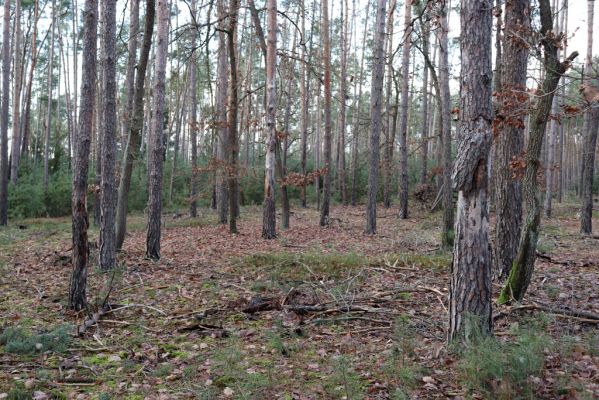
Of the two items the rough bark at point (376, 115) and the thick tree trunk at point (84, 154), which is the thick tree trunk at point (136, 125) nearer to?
the thick tree trunk at point (84, 154)

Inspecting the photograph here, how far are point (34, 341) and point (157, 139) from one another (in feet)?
19.1

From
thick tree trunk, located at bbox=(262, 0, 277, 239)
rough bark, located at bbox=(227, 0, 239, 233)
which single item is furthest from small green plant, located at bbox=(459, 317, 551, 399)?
rough bark, located at bbox=(227, 0, 239, 233)

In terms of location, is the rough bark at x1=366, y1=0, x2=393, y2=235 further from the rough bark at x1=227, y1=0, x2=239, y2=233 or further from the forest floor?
the forest floor

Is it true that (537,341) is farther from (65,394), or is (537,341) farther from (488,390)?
(65,394)

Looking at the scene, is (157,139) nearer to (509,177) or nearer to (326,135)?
(509,177)

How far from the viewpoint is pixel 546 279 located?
7.50 metres

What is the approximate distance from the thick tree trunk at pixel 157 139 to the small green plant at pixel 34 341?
197 inches

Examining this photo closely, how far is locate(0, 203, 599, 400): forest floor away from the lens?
13.4 feet

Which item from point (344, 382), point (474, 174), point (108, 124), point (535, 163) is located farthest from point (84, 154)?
point (535, 163)

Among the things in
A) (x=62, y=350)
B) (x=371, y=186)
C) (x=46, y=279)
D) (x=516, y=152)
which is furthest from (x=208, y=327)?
(x=371, y=186)

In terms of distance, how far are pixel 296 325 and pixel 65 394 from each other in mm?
2601

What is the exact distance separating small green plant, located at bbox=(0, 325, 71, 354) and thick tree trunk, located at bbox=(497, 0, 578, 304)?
16.1 ft

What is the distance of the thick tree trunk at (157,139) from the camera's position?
10141 mm

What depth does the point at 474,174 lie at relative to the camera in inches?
168
